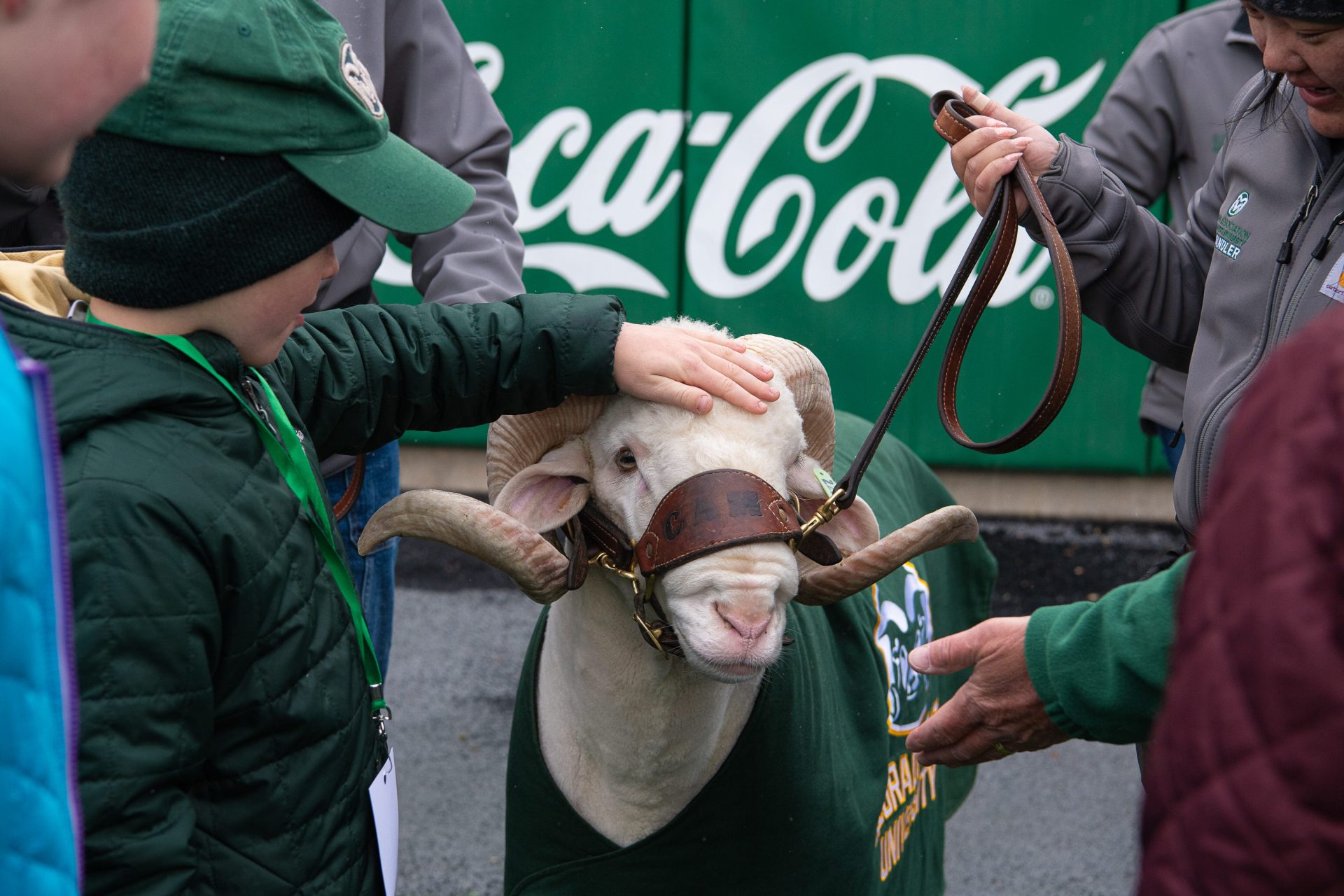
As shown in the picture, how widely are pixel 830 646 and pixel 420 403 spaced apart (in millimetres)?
1095

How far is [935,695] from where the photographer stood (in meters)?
3.32

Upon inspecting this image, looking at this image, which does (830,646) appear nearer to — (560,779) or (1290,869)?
(560,779)

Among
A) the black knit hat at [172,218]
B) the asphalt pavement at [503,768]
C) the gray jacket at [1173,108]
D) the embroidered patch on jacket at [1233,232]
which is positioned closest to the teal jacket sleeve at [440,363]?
the black knit hat at [172,218]

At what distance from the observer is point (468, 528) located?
2186 mm

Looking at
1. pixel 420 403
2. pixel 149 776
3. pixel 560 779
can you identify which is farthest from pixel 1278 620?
pixel 560 779

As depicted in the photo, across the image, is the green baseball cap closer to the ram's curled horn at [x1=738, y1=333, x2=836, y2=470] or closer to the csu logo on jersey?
the ram's curled horn at [x1=738, y1=333, x2=836, y2=470]

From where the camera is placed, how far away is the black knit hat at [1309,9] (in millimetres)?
1919

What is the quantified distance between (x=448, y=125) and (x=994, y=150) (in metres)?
1.21

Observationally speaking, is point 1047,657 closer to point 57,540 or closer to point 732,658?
point 732,658

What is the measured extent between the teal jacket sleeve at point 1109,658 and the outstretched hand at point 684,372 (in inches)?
27.4

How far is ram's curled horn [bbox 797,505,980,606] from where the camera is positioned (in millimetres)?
2283

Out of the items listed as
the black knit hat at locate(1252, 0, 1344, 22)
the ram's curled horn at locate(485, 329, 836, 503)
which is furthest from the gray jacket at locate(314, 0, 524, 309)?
the black knit hat at locate(1252, 0, 1344, 22)

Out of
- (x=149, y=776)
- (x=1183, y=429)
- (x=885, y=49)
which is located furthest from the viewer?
(x=885, y=49)

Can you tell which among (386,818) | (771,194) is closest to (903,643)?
(386,818)
